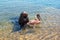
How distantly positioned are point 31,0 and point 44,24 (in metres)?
11.0

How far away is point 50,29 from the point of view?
37.2ft

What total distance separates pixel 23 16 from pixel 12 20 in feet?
5.59

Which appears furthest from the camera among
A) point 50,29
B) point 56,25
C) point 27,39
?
point 56,25

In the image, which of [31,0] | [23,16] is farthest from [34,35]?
[31,0]

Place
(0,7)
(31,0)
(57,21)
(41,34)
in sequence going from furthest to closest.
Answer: (31,0) < (0,7) < (57,21) < (41,34)

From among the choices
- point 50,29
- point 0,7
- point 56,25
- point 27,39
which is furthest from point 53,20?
point 0,7

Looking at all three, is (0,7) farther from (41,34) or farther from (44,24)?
(41,34)

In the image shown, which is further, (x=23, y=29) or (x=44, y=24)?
(x=44, y=24)

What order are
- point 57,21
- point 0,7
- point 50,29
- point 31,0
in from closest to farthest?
point 50,29 → point 57,21 → point 0,7 → point 31,0

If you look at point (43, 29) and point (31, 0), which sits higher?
point (31, 0)

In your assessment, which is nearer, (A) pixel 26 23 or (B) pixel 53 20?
(A) pixel 26 23

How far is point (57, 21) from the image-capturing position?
1298 centimetres

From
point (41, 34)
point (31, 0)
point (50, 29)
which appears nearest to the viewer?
point (41, 34)

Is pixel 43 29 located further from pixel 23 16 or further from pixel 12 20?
pixel 12 20
